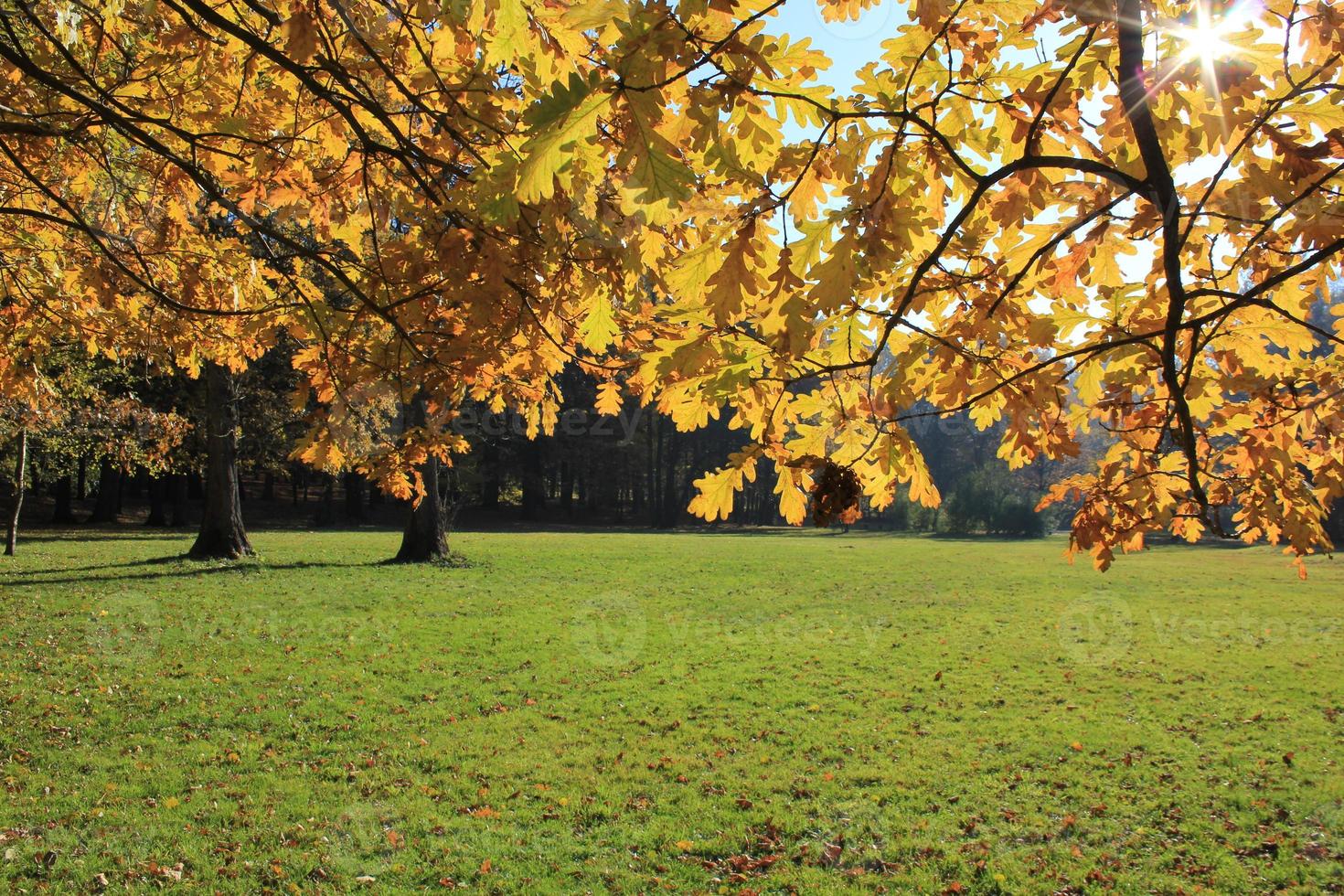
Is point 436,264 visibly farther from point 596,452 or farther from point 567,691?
point 596,452

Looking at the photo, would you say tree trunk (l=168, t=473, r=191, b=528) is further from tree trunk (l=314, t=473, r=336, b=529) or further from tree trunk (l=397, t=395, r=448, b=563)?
tree trunk (l=397, t=395, r=448, b=563)

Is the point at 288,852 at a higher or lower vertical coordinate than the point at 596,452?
lower

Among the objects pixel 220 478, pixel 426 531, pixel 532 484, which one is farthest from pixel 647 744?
pixel 532 484

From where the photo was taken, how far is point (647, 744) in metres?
6.96

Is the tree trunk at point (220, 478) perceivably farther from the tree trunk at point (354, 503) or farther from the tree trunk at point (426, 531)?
the tree trunk at point (354, 503)

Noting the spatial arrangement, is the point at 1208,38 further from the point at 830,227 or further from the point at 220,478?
the point at 220,478

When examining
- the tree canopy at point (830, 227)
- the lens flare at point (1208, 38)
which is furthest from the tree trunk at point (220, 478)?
the lens flare at point (1208, 38)

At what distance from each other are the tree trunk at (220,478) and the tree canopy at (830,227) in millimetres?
15084

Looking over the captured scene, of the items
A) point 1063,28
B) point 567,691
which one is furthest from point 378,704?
point 1063,28

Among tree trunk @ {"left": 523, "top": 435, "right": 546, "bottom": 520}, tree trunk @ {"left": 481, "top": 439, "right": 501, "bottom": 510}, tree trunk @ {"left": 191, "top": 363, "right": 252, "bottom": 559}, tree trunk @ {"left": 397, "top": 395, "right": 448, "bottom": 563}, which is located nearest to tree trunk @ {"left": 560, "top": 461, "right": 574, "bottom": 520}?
tree trunk @ {"left": 523, "top": 435, "right": 546, "bottom": 520}

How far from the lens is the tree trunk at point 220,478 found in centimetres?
1761

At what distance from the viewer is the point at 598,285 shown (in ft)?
8.82

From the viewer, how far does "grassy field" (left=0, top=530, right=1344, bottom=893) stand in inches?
190

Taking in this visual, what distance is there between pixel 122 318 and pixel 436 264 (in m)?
3.36
